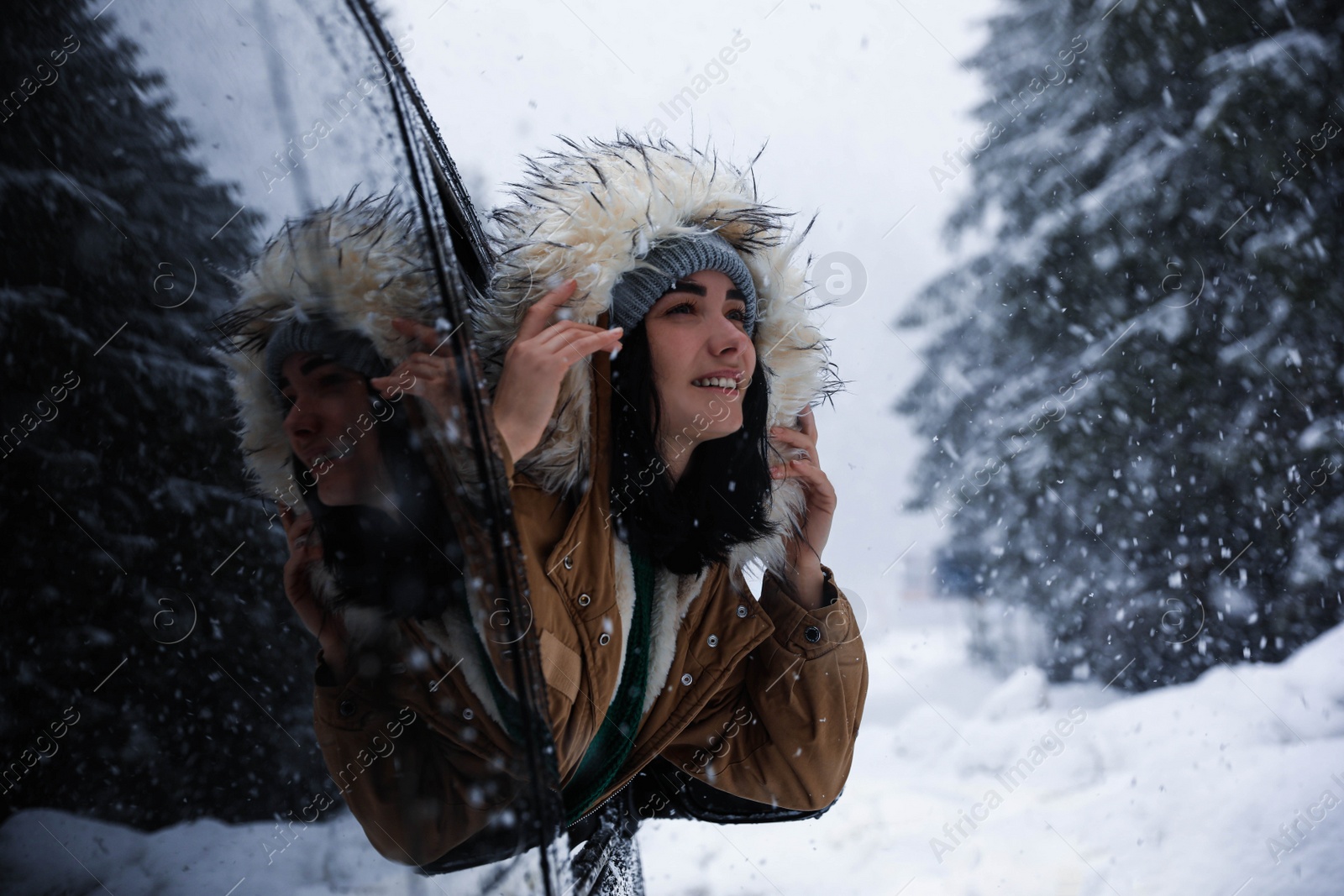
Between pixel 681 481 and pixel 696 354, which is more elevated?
pixel 696 354

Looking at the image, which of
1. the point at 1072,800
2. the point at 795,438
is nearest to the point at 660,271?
the point at 795,438

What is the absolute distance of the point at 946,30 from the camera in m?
9.15

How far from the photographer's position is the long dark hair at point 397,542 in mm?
695

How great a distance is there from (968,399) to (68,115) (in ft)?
18.7

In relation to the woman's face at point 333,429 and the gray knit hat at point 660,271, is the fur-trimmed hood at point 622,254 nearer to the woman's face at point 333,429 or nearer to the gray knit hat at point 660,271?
the gray knit hat at point 660,271

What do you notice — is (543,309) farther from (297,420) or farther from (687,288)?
(297,420)

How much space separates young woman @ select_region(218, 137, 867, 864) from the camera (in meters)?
1.38

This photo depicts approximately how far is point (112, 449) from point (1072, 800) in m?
4.63

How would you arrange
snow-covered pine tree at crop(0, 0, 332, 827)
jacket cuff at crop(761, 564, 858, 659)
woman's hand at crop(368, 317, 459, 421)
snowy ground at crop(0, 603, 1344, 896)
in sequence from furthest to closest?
snowy ground at crop(0, 603, 1344, 896), jacket cuff at crop(761, 564, 858, 659), woman's hand at crop(368, 317, 459, 421), snow-covered pine tree at crop(0, 0, 332, 827)

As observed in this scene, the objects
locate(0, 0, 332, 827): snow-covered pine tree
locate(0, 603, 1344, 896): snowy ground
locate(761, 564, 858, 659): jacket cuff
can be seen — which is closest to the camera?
locate(0, 0, 332, 827): snow-covered pine tree

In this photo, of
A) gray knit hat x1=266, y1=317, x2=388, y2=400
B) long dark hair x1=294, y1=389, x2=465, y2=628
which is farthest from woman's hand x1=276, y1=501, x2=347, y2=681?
A: gray knit hat x1=266, y1=317, x2=388, y2=400

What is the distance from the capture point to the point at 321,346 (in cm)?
69

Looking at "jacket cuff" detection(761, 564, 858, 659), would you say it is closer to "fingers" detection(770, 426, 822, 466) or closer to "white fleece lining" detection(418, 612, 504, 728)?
"fingers" detection(770, 426, 822, 466)

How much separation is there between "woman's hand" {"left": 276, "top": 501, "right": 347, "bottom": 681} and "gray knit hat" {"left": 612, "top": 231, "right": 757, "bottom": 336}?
0.89 meters
